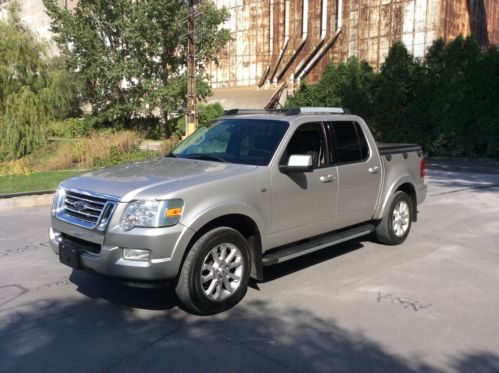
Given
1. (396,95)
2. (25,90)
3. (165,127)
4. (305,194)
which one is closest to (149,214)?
(305,194)

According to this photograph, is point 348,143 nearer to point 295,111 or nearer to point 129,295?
point 295,111

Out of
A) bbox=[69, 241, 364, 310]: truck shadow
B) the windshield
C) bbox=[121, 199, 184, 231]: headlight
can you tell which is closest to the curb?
bbox=[69, 241, 364, 310]: truck shadow

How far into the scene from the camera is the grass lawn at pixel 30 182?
12.0 metres

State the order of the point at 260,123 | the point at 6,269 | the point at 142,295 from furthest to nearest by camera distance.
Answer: the point at 6,269 → the point at 260,123 → the point at 142,295

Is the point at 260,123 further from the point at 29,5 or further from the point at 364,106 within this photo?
the point at 29,5

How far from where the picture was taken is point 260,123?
18.8 ft

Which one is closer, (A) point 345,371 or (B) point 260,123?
(A) point 345,371

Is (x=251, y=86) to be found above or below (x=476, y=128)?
above

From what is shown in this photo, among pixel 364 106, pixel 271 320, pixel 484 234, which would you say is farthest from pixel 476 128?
pixel 271 320

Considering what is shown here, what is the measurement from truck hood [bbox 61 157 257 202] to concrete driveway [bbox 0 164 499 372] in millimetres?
1183

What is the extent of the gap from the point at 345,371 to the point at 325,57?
29.9 m

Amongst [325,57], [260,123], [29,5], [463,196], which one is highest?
[29,5]

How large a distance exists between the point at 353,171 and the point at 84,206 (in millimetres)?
3213

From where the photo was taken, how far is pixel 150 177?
15.6ft
